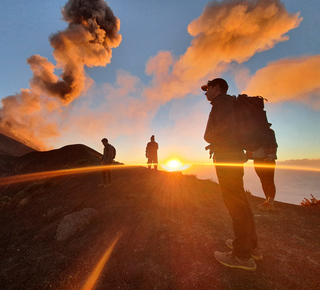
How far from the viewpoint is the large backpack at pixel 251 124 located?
2.27 metres

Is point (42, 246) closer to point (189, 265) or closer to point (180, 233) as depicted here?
point (180, 233)

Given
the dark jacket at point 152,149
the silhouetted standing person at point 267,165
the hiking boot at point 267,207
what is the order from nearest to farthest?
the silhouetted standing person at point 267,165, the hiking boot at point 267,207, the dark jacket at point 152,149

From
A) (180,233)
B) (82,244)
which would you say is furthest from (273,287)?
(82,244)

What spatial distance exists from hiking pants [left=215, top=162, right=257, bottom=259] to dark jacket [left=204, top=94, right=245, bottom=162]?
0.19 meters

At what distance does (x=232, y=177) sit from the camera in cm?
224

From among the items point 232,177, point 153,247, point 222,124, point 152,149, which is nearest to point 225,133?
point 222,124

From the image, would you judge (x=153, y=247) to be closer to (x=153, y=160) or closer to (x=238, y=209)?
(x=238, y=209)

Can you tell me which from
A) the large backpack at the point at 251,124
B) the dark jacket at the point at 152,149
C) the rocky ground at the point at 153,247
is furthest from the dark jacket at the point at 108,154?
the large backpack at the point at 251,124

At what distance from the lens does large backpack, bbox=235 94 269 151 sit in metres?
2.27

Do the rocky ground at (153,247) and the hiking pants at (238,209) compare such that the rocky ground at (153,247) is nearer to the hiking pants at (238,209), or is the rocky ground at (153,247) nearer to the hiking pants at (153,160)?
the hiking pants at (238,209)

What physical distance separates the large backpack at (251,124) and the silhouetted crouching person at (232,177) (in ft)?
0.45

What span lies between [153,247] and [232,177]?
2.21 metres

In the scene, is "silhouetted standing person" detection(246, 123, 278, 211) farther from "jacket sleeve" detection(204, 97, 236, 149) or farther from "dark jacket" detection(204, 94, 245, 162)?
"jacket sleeve" detection(204, 97, 236, 149)

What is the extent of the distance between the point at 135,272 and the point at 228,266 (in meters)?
1.52
